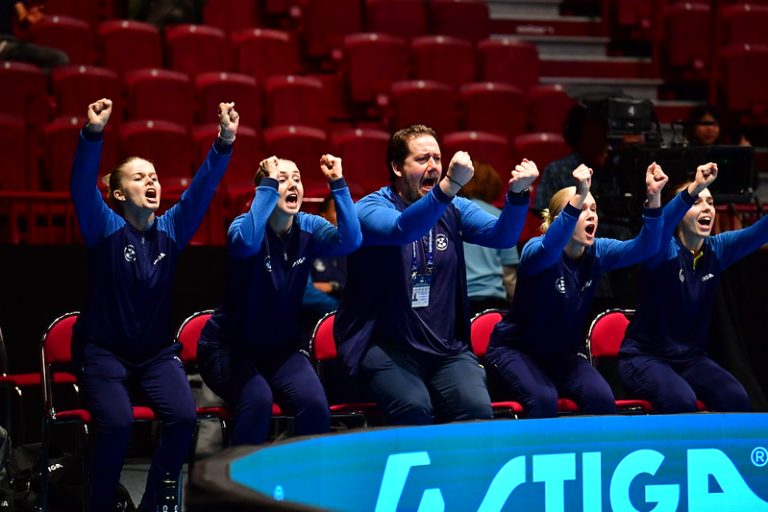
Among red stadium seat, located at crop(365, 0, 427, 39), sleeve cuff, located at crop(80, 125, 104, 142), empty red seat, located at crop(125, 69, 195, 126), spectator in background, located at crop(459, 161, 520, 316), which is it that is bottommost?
spectator in background, located at crop(459, 161, 520, 316)

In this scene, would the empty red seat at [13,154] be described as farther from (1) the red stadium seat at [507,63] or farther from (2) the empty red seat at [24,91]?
(1) the red stadium seat at [507,63]

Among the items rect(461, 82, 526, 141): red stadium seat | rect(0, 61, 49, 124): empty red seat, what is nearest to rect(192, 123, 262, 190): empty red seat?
rect(0, 61, 49, 124): empty red seat

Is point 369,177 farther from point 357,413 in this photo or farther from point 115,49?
point 357,413

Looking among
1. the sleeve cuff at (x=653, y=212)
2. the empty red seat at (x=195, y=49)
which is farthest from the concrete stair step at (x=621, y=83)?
the sleeve cuff at (x=653, y=212)

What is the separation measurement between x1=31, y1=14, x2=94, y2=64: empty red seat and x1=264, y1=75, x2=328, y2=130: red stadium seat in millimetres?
1366

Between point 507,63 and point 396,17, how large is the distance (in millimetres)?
1004

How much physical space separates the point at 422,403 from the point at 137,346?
1.22 metres

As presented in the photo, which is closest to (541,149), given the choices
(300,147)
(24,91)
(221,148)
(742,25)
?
(300,147)

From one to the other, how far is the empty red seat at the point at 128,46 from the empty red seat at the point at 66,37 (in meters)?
0.11

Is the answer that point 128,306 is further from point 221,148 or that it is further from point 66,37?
point 66,37

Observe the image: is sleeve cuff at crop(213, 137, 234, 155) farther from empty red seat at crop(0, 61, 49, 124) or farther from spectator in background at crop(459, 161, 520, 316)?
empty red seat at crop(0, 61, 49, 124)

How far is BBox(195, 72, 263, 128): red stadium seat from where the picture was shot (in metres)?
8.59

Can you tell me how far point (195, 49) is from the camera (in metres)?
9.16

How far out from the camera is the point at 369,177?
8258 millimetres
